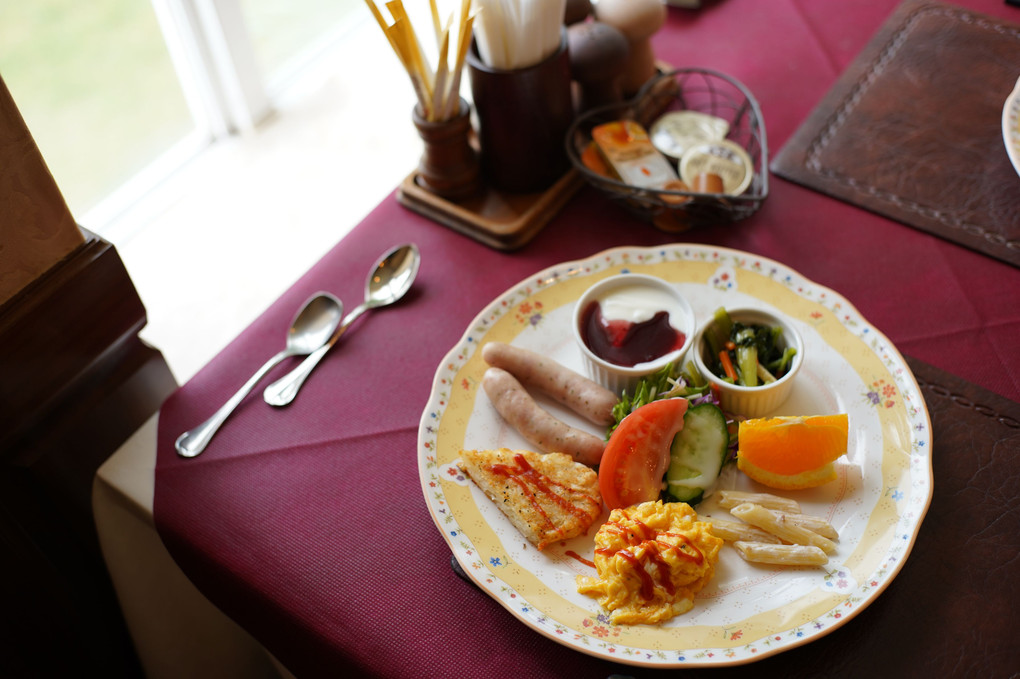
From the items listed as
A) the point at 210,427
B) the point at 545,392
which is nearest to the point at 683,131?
the point at 545,392

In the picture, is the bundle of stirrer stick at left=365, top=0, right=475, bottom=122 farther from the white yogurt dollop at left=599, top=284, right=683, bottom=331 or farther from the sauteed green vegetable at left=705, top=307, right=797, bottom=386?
the sauteed green vegetable at left=705, top=307, right=797, bottom=386

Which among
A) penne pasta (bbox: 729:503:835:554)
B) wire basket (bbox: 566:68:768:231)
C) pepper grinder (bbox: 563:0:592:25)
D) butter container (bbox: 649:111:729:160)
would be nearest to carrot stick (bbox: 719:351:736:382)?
penne pasta (bbox: 729:503:835:554)

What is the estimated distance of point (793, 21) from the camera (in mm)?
2266

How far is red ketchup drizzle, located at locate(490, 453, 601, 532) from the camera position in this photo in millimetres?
1291

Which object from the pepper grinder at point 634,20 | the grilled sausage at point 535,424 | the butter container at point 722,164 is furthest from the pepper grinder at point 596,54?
the grilled sausage at point 535,424

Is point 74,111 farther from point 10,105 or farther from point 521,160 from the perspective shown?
point 521,160

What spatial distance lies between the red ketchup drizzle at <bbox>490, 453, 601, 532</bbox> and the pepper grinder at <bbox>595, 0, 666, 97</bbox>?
1063 mm

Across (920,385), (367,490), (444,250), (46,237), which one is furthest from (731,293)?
(46,237)

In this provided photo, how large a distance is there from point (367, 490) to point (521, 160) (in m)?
0.83

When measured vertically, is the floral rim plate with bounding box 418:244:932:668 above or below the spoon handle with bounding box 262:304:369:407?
below

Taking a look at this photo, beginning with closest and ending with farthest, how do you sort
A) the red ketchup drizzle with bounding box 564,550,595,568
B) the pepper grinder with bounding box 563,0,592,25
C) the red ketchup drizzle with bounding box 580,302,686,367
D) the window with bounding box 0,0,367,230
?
the red ketchup drizzle with bounding box 564,550,595,568 → the red ketchup drizzle with bounding box 580,302,686,367 → the pepper grinder with bounding box 563,0,592,25 → the window with bounding box 0,0,367,230

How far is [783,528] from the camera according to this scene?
1239 millimetres

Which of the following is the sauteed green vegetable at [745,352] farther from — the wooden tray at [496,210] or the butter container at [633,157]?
the wooden tray at [496,210]

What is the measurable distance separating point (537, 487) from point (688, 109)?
1.19 m
